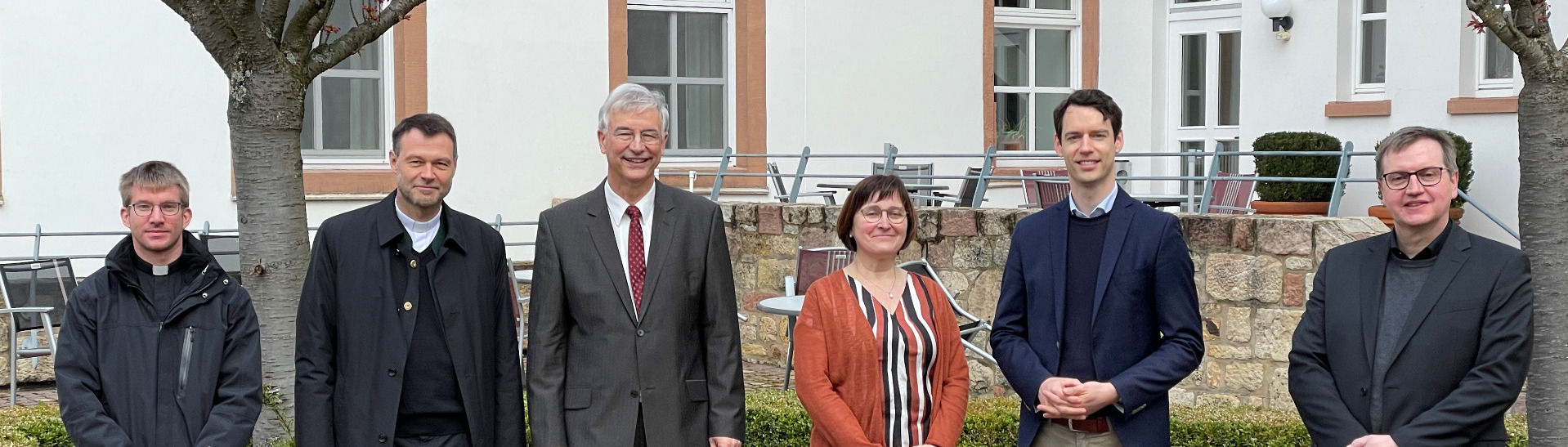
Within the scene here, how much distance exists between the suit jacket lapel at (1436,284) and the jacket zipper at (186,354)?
2828 millimetres

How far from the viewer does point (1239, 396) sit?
286 inches

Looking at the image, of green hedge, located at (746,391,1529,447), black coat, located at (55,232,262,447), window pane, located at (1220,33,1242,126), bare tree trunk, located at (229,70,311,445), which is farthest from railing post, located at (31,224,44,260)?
window pane, located at (1220,33,1242,126)

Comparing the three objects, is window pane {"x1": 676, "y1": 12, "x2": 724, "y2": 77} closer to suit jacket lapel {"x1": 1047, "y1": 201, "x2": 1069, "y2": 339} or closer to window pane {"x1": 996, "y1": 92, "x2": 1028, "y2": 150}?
A: window pane {"x1": 996, "y1": 92, "x2": 1028, "y2": 150}

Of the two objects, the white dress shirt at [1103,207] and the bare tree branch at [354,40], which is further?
the bare tree branch at [354,40]

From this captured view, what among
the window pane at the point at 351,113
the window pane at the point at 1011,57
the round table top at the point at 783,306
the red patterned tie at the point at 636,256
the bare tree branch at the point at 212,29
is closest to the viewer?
the red patterned tie at the point at 636,256

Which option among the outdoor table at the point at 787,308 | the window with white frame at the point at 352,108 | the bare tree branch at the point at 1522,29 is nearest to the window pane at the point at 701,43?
the window with white frame at the point at 352,108

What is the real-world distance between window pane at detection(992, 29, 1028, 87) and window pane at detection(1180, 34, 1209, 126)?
4.71ft

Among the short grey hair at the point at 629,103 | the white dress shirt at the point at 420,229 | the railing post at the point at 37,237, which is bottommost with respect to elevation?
the railing post at the point at 37,237

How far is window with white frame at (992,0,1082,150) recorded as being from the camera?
41.1ft

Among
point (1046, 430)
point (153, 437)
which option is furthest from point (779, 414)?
point (153, 437)

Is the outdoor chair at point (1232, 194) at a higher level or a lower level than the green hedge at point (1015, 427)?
higher

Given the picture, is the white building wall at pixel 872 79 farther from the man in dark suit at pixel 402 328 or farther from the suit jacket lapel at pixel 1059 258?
the man in dark suit at pixel 402 328

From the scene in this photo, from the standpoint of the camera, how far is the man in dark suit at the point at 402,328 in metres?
3.44

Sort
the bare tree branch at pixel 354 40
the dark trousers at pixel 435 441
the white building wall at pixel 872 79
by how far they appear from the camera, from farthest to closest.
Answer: the white building wall at pixel 872 79
the bare tree branch at pixel 354 40
the dark trousers at pixel 435 441
